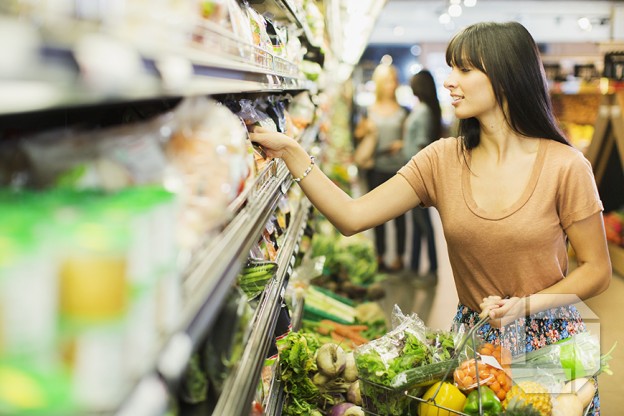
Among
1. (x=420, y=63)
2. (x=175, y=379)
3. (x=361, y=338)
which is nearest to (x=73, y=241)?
(x=175, y=379)

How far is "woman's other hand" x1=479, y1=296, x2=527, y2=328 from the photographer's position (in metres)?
2.09

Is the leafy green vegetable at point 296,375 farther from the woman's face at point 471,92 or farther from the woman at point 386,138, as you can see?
the woman at point 386,138

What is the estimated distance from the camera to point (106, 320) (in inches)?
30.9

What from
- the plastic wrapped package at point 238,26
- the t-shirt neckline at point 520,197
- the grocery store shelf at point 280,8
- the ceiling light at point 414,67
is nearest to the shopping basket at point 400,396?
the t-shirt neckline at point 520,197

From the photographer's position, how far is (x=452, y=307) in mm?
5711

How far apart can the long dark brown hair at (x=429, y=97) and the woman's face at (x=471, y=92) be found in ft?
13.3

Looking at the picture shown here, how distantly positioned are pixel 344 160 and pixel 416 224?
3563 millimetres

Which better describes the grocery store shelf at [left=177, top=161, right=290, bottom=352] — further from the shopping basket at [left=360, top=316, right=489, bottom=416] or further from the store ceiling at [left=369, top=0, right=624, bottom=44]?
the store ceiling at [left=369, top=0, right=624, bottom=44]

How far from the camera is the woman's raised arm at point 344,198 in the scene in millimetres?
2363

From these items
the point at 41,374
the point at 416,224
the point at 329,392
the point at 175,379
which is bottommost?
the point at 416,224

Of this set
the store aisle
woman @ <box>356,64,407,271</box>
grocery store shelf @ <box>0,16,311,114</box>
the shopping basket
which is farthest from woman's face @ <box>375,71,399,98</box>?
grocery store shelf @ <box>0,16,311,114</box>

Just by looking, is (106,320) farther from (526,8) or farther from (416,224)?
(526,8)


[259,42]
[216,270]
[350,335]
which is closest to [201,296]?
[216,270]

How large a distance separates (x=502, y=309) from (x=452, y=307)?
12.1 feet
